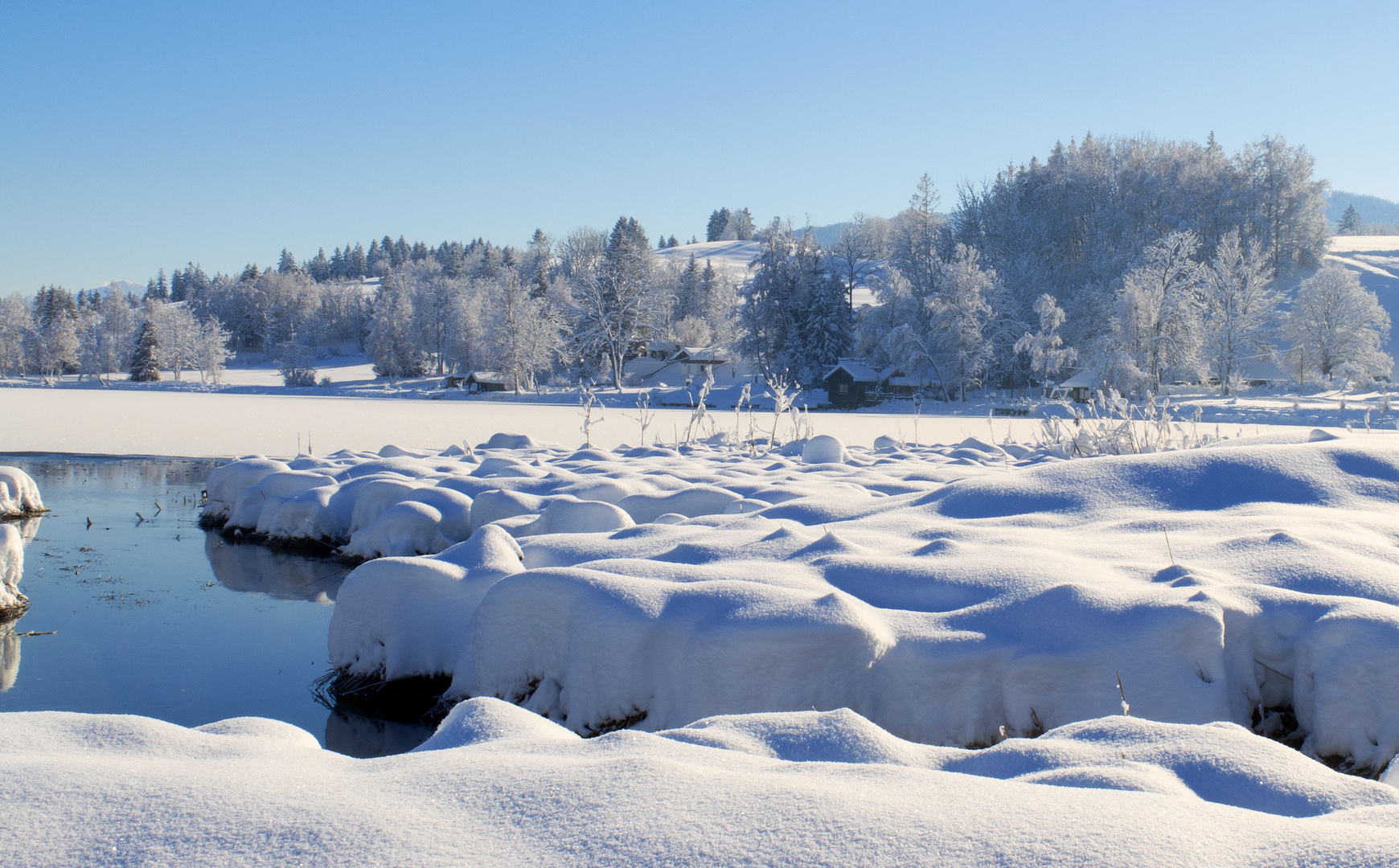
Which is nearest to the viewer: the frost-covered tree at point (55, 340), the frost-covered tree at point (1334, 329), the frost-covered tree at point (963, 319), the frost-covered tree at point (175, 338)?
the frost-covered tree at point (963, 319)

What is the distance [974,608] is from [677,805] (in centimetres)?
239

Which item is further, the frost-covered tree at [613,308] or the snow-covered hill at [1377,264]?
the snow-covered hill at [1377,264]

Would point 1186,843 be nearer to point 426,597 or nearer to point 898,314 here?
point 426,597

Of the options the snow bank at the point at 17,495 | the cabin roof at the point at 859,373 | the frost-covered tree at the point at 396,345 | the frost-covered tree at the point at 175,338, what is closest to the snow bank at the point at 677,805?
the snow bank at the point at 17,495

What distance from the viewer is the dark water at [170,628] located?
476 centimetres

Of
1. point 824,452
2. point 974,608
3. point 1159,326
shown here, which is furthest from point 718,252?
point 974,608

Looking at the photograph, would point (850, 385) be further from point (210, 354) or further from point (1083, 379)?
point (210, 354)

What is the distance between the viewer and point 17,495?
9.80 m

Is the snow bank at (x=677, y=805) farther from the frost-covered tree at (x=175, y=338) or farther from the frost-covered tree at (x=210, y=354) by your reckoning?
the frost-covered tree at (x=175, y=338)

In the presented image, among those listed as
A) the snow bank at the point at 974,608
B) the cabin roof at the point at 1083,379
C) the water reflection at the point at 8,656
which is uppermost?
the cabin roof at the point at 1083,379

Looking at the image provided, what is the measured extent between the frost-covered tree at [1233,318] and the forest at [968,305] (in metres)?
0.14

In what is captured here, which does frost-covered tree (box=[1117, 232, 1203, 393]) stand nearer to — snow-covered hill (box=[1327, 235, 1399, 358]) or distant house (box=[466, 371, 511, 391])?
snow-covered hill (box=[1327, 235, 1399, 358])

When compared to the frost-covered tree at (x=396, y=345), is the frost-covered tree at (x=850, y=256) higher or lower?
higher

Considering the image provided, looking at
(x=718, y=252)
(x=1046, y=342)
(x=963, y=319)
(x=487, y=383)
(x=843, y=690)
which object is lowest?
(x=843, y=690)
